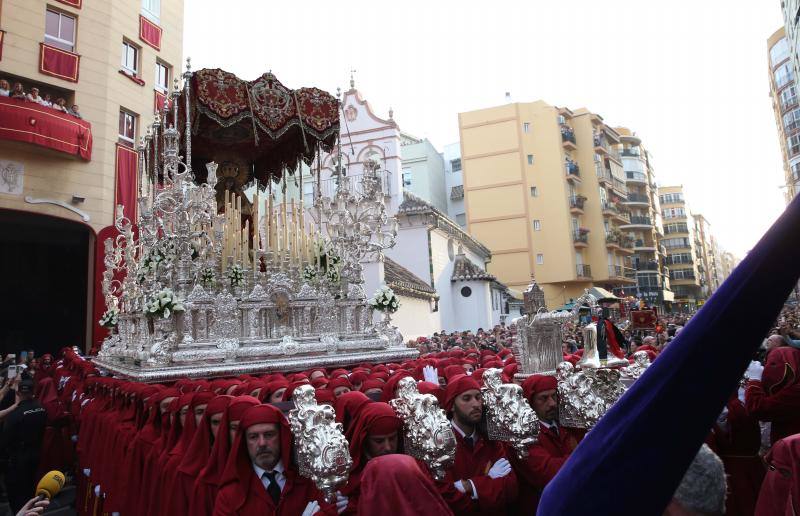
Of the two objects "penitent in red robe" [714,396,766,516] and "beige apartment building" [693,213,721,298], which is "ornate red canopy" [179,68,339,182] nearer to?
"penitent in red robe" [714,396,766,516]

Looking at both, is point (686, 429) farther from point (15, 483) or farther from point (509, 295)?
point (509, 295)

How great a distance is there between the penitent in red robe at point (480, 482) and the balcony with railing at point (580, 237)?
35.1 metres

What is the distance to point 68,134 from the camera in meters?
16.2

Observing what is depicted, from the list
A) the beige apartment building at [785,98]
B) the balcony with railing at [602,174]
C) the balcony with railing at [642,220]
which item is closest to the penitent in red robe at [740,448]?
the beige apartment building at [785,98]

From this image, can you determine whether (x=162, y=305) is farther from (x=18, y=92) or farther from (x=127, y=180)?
(x=127, y=180)

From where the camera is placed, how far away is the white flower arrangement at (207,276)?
9.95 m

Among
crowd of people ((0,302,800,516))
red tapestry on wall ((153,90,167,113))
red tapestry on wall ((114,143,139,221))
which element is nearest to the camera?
crowd of people ((0,302,800,516))

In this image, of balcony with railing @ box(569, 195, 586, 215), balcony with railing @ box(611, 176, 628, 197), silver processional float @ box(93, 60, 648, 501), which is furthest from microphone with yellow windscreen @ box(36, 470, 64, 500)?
balcony with railing @ box(611, 176, 628, 197)

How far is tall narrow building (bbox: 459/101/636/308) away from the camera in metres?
36.9

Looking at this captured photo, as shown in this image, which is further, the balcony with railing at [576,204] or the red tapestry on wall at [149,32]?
the balcony with railing at [576,204]

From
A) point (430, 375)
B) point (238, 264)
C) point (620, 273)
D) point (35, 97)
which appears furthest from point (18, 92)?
point (620, 273)

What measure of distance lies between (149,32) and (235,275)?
562 inches

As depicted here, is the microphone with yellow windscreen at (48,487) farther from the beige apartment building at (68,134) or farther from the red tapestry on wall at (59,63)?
the red tapestry on wall at (59,63)

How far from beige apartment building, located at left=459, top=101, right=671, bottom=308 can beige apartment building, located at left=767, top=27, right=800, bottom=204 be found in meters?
11.7
